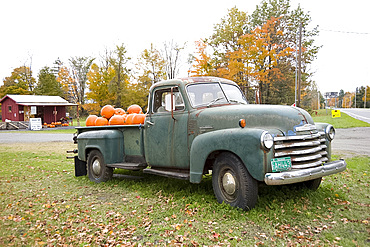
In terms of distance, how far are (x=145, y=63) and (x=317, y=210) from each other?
1412 inches

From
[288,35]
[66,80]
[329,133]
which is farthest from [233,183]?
[66,80]

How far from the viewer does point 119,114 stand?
27.3ft

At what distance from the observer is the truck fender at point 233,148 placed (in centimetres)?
443

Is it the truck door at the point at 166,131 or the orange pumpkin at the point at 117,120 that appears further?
the orange pumpkin at the point at 117,120

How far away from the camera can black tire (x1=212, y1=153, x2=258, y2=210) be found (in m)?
4.65

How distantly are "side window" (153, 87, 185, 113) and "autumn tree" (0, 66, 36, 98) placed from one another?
5490 centimetres

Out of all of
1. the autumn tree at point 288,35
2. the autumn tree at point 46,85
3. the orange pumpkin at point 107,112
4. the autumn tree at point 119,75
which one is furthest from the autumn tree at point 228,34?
the autumn tree at point 46,85

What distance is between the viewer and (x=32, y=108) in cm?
3709

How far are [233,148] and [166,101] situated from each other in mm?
2163

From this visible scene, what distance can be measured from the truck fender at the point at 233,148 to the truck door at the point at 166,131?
0.54 metres

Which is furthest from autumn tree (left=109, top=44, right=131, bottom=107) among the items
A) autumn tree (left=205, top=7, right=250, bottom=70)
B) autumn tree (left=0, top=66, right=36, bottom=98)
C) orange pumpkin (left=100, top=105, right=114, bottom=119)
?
orange pumpkin (left=100, top=105, right=114, bottom=119)

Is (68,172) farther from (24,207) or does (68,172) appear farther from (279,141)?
(279,141)

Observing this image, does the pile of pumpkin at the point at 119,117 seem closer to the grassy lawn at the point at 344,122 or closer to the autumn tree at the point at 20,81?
the grassy lawn at the point at 344,122

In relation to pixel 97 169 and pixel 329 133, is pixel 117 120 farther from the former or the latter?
pixel 329 133
